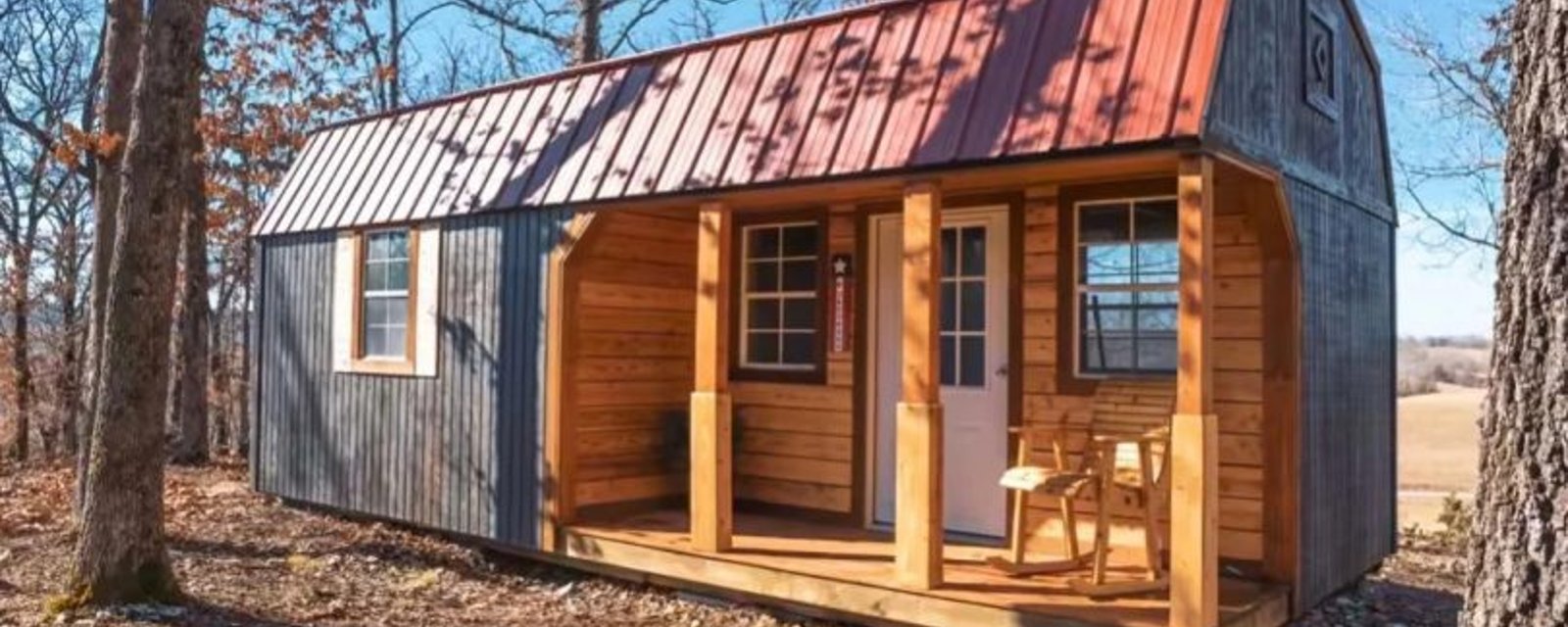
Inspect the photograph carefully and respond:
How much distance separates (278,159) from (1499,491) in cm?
1612

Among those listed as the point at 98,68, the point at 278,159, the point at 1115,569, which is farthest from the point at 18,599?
the point at 98,68

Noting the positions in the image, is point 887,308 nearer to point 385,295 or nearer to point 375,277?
point 385,295

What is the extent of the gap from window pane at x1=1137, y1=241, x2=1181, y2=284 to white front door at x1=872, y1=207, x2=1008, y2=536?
845 millimetres

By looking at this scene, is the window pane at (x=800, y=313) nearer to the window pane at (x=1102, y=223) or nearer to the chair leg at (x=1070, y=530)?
the window pane at (x=1102, y=223)

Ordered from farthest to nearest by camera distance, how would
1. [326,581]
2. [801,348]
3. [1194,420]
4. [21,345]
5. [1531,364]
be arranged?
[21,345], [801,348], [326,581], [1194,420], [1531,364]

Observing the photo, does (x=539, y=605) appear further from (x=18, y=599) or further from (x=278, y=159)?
(x=278, y=159)

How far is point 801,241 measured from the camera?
24.8 ft

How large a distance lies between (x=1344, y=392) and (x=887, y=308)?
8.48ft

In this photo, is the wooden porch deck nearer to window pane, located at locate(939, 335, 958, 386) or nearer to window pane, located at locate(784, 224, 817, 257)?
window pane, located at locate(939, 335, 958, 386)

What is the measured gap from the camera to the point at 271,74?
541 inches

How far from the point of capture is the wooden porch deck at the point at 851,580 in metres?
4.98

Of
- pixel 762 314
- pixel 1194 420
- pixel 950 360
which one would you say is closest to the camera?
pixel 1194 420

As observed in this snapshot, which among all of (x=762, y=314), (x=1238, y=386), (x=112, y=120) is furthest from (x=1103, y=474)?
(x=112, y=120)

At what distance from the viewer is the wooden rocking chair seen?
5.24 meters
